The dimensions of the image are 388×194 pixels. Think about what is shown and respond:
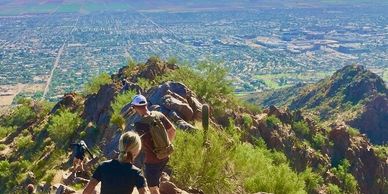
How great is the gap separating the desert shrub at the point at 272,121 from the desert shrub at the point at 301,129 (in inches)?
117

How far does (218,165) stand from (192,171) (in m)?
0.91

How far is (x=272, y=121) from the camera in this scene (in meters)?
46.6

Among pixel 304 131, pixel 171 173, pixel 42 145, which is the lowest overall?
pixel 304 131

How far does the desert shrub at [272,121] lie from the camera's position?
45.4m

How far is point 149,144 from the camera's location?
41.5ft

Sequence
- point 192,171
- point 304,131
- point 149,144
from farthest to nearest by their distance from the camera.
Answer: point 304,131
point 192,171
point 149,144

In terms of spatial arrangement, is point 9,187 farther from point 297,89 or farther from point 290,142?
point 297,89

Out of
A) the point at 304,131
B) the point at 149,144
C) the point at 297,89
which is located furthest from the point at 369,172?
the point at 297,89

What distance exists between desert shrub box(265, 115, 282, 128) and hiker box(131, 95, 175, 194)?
32.8 m

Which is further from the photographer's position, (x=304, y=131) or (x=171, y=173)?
(x=304, y=131)

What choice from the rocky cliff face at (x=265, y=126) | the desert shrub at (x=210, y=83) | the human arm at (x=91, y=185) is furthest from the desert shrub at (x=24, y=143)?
the human arm at (x=91, y=185)

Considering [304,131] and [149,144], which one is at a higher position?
[149,144]

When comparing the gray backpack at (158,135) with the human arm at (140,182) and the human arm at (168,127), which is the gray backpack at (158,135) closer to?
the human arm at (168,127)

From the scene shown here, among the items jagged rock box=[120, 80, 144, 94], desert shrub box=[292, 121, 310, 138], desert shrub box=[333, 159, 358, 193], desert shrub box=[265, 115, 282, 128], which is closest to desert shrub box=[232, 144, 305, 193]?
jagged rock box=[120, 80, 144, 94]
